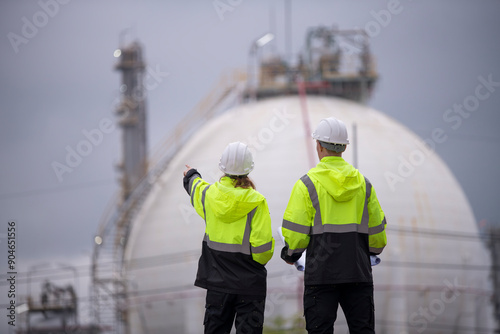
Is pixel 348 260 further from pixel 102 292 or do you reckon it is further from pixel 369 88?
pixel 369 88

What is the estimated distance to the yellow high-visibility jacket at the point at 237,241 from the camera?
21.9ft

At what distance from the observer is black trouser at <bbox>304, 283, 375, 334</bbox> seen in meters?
6.44

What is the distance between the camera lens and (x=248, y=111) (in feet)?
87.1

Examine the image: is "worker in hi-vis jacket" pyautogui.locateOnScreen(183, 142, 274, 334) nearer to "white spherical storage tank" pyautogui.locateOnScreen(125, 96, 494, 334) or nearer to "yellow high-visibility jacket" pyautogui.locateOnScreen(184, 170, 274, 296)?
"yellow high-visibility jacket" pyautogui.locateOnScreen(184, 170, 274, 296)

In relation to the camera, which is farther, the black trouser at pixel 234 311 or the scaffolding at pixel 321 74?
the scaffolding at pixel 321 74

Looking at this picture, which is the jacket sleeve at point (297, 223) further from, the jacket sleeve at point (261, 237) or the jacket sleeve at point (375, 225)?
the jacket sleeve at point (375, 225)

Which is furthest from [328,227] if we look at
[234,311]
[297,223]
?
[234,311]

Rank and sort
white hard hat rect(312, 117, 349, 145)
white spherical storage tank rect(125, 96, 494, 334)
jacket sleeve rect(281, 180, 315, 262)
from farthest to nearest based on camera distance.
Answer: white spherical storage tank rect(125, 96, 494, 334)
white hard hat rect(312, 117, 349, 145)
jacket sleeve rect(281, 180, 315, 262)

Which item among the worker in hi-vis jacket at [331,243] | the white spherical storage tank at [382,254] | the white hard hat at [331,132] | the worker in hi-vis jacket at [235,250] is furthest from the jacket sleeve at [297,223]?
the white spherical storage tank at [382,254]

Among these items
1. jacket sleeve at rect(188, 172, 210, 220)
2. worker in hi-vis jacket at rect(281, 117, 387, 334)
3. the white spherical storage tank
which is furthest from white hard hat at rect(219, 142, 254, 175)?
the white spherical storage tank

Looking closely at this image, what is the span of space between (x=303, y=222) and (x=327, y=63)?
75.6ft

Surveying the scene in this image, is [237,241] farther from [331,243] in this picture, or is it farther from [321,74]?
[321,74]

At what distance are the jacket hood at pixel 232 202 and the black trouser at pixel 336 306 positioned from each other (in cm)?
78

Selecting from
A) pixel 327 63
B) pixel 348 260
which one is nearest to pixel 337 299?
pixel 348 260
